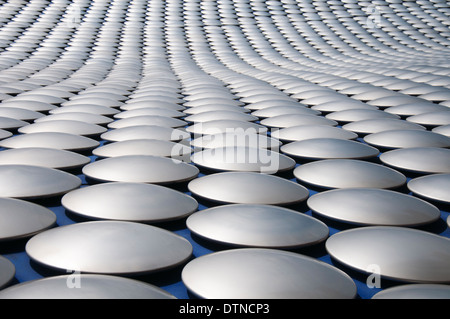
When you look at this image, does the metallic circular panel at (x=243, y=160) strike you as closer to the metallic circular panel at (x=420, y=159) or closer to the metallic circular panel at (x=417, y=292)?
the metallic circular panel at (x=420, y=159)

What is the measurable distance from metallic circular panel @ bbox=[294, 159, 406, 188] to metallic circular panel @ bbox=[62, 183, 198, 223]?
2.81 feet

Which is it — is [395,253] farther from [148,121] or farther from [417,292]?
[148,121]

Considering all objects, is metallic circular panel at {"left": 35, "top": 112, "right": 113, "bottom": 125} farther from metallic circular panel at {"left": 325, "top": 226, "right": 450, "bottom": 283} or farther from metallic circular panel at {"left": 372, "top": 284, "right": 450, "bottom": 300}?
metallic circular panel at {"left": 372, "top": 284, "right": 450, "bottom": 300}

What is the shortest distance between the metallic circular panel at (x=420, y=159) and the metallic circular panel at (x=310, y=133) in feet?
1.87

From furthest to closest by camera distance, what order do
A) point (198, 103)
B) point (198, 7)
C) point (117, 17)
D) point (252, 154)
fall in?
1. point (198, 7)
2. point (117, 17)
3. point (198, 103)
4. point (252, 154)

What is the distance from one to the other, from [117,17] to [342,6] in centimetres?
771

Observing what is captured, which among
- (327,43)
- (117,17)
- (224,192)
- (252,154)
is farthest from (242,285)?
(117,17)

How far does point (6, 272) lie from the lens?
163 cm

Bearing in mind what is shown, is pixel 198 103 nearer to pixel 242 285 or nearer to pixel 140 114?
pixel 140 114

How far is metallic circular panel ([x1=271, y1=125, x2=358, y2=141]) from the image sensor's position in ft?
12.5

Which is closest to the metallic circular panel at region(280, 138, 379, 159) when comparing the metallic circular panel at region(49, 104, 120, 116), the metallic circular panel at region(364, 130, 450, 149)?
the metallic circular panel at region(364, 130, 450, 149)

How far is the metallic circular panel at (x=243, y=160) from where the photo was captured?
2988 mm

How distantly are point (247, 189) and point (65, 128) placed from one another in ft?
7.18
